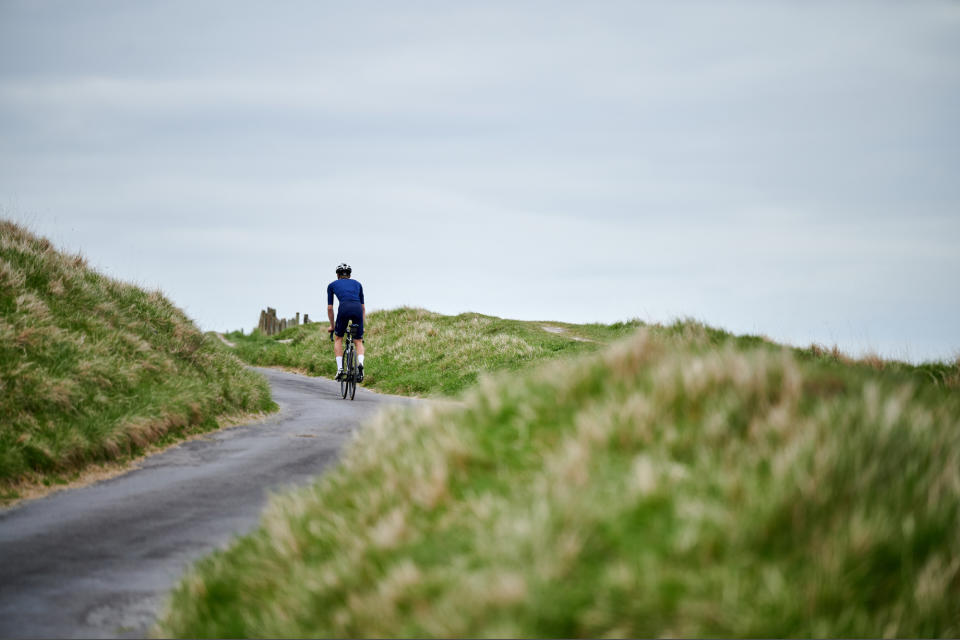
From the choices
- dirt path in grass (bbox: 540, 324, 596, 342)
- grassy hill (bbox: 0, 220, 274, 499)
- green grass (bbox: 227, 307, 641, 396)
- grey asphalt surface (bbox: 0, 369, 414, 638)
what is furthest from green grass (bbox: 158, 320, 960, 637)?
dirt path in grass (bbox: 540, 324, 596, 342)

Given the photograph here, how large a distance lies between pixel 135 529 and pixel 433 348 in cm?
2330

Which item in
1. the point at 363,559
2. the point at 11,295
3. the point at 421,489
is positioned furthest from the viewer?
the point at 11,295

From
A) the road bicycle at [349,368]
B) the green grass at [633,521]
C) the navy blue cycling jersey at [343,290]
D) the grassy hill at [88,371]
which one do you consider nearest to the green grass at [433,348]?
the road bicycle at [349,368]

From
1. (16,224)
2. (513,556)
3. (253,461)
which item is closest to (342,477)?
(513,556)

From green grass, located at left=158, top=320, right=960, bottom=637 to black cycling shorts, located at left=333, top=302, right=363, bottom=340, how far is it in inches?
582

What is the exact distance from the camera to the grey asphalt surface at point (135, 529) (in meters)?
6.18

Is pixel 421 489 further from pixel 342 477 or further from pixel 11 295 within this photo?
pixel 11 295

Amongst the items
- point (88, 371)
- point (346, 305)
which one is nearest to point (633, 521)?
point (88, 371)

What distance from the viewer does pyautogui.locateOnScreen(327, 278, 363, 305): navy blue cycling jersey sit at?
826 inches

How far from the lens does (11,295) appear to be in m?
14.5

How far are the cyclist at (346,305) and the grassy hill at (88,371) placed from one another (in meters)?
2.81

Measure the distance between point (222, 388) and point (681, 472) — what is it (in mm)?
14047

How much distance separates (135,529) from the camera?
328 inches

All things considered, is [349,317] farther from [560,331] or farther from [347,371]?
[560,331]
